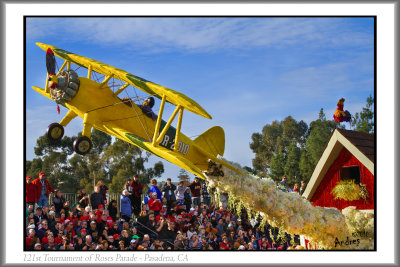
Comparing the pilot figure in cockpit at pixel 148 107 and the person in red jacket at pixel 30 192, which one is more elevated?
the pilot figure in cockpit at pixel 148 107

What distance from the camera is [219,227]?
1481 centimetres

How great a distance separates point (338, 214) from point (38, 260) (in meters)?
7.69

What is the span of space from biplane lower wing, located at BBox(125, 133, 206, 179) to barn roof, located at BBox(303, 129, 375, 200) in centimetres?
462

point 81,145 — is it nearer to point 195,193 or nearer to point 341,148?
point 195,193

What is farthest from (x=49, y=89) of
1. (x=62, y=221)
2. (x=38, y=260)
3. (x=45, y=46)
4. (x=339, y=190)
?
(x=339, y=190)

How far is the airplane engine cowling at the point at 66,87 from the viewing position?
13341mm

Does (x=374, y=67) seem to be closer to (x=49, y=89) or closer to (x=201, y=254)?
(x=201, y=254)

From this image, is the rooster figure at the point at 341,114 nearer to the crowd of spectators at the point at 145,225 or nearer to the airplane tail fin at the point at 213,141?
the airplane tail fin at the point at 213,141

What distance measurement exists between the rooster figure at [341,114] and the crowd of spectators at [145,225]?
4580mm

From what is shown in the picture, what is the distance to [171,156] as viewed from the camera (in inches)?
448

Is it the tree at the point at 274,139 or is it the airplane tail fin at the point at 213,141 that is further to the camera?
the tree at the point at 274,139

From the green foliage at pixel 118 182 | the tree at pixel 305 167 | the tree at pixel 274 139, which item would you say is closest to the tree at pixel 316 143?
the tree at pixel 305 167

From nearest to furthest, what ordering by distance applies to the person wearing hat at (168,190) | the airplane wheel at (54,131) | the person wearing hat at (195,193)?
the airplane wheel at (54,131) → the person wearing hat at (168,190) → the person wearing hat at (195,193)

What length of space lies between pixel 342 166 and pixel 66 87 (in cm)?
865
